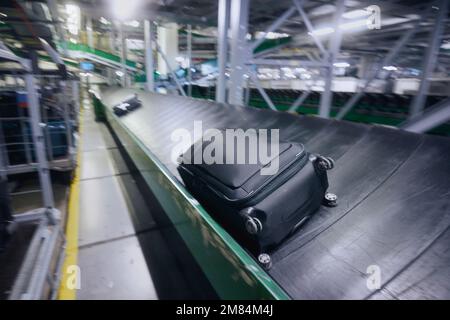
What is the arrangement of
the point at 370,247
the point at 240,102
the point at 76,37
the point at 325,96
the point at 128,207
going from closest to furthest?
the point at 370,247 → the point at 128,207 → the point at 240,102 → the point at 325,96 → the point at 76,37

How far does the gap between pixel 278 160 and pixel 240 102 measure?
9.97ft

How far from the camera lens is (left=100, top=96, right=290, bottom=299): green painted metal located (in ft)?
3.08

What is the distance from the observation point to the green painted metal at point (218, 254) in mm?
938

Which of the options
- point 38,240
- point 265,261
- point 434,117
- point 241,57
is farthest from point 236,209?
point 241,57

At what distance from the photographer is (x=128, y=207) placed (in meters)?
3.20

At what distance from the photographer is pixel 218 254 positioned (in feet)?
4.06

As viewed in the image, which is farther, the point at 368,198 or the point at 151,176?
the point at 151,176

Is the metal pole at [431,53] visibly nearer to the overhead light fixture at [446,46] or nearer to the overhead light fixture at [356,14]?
the overhead light fixture at [356,14]

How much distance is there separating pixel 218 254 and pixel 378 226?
0.79 metres

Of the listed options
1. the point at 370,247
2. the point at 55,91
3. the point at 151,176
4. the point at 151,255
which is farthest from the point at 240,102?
the point at 55,91

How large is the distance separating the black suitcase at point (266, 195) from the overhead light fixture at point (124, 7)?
256 inches

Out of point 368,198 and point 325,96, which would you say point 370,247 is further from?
point 325,96

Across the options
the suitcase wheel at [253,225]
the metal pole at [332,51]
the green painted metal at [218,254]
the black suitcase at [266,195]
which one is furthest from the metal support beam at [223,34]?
the suitcase wheel at [253,225]

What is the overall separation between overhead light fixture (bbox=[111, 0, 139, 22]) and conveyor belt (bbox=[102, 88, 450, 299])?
6483mm
